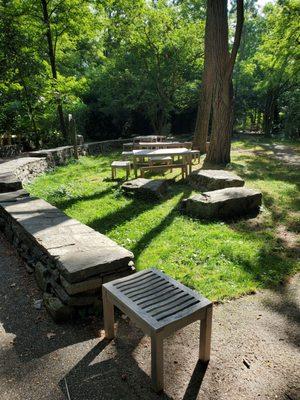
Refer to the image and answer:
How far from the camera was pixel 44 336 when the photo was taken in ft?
8.75

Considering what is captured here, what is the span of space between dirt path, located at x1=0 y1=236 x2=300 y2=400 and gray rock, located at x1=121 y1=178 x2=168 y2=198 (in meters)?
3.50

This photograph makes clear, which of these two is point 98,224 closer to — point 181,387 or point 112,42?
point 181,387

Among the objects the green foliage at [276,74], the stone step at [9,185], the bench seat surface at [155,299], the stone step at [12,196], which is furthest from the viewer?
the green foliage at [276,74]

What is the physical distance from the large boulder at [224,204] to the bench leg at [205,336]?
9.93 feet

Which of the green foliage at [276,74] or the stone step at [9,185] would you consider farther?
the green foliage at [276,74]

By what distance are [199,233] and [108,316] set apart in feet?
7.87

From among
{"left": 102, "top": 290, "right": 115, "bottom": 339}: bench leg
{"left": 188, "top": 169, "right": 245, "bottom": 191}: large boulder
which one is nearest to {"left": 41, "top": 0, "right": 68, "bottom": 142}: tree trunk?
{"left": 188, "top": 169, "right": 245, "bottom": 191}: large boulder

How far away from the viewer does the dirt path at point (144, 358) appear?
212cm

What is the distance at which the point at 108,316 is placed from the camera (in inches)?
101

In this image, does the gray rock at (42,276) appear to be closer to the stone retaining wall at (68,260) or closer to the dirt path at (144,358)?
the stone retaining wall at (68,260)

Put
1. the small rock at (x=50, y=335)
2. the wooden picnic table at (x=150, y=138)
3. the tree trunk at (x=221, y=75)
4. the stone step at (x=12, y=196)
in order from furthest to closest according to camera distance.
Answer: the wooden picnic table at (x=150, y=138)
the tree trunk at (x=221, y=75)
the stone step at (x=12, y=196)
the small rock at (x=50, y=335)

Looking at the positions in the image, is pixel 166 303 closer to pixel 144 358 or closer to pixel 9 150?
pixel 144 358

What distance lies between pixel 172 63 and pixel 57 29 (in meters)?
5.91

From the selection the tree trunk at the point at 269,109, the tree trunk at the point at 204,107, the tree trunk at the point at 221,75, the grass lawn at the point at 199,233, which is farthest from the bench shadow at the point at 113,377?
the tree trunk at the point at 269,109
